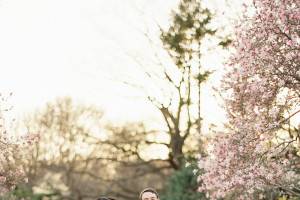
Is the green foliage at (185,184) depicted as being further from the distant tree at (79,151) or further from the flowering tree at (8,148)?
the flowering tree at (8,148)

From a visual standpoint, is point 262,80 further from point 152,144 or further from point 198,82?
point 152,144

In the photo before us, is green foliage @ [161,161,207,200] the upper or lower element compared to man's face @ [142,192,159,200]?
upper

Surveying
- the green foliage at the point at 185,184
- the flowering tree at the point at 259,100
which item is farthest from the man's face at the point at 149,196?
the green foliage at the point at 185,184

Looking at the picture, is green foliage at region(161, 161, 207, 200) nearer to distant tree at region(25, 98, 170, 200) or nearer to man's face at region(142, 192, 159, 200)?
distant tree at region(25, 98, 170, 200)

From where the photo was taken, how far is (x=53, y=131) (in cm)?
3547

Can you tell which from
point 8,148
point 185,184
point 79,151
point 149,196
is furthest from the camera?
point 79,151

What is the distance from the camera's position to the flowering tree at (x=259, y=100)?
400 inches

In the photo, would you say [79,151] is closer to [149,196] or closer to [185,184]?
[185,184]

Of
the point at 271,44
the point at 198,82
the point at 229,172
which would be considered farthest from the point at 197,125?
the point at 271,44

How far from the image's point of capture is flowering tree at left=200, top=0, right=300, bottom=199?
33.4 feet

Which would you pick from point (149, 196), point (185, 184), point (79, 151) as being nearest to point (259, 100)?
point (149, 196)

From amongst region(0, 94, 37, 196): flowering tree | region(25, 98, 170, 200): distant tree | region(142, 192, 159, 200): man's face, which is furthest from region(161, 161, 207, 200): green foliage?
→ region(142, 192, 159, 200): man's face

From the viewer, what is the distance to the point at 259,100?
11.2 m

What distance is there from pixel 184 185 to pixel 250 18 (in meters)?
14.5
